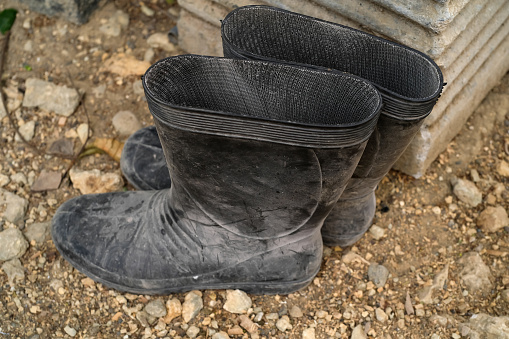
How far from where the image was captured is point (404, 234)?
2.05m

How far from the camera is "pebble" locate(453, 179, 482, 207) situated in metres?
2.12

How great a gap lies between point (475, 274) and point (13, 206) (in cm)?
175

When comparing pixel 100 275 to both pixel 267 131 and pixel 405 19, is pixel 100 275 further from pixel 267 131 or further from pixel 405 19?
pixel 405 19

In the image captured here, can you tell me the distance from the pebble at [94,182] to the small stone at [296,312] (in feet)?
2.81

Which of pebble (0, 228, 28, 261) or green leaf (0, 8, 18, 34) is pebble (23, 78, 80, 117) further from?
pebble (0, 228, 28, 261)

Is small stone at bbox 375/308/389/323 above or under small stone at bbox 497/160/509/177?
under

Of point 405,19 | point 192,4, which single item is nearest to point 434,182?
point 405,19

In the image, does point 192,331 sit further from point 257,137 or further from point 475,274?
point 475,274

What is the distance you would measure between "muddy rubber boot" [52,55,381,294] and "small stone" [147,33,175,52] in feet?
3.47

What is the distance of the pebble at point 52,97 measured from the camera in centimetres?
238

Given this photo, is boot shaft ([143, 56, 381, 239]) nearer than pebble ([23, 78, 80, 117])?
Yes

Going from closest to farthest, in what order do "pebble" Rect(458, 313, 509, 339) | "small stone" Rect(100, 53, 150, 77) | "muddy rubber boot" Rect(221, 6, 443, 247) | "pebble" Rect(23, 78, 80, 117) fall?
"muddy rubber boot" Rect(221, 6, 443, 247)
"pebble" Rect(458, 313, 509, 339)
"pebble" Rect(23, 78, 80, 117)
"small stone" Rect(100, 53, 150, 77)

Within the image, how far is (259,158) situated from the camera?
1.37 meters

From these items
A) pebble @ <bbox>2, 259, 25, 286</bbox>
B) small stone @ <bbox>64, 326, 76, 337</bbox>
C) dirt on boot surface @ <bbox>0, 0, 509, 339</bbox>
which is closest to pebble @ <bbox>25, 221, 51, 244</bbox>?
dirt on boot surface @ <bbox>0, 0, 509, 339</bbox>
